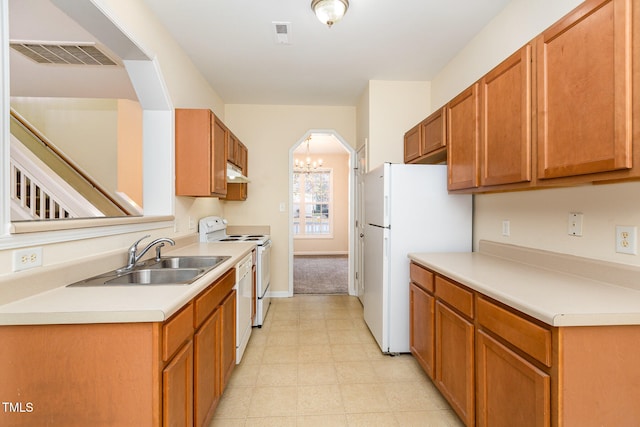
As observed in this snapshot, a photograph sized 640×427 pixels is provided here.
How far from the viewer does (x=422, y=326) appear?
2.19 meters

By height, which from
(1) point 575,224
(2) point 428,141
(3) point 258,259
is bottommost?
(3) point 258,259

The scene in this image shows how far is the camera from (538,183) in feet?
4.84

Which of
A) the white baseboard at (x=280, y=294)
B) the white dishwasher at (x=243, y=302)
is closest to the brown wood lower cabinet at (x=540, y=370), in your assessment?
the white dishwasher at (x=243, y=302)

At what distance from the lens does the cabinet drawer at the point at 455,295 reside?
1.58 metres

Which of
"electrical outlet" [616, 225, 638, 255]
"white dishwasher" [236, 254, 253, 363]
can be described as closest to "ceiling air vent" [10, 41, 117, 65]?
"white dishwasher" [236, 254, 253, 363]

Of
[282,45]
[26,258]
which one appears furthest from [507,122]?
[26,258]

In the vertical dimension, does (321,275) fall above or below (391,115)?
below

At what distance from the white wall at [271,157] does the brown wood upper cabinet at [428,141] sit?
1632mm

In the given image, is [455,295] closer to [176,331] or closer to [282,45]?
[176,331]

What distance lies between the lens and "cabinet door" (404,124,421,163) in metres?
2.91

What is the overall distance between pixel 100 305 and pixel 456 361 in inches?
69.7

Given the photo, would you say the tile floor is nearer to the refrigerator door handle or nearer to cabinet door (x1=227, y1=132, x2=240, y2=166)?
the refrigerator door handle

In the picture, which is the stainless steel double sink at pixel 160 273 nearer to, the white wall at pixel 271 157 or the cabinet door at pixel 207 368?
the cabinet door at pixel 207 368

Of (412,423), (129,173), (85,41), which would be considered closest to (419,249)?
(412,423)
